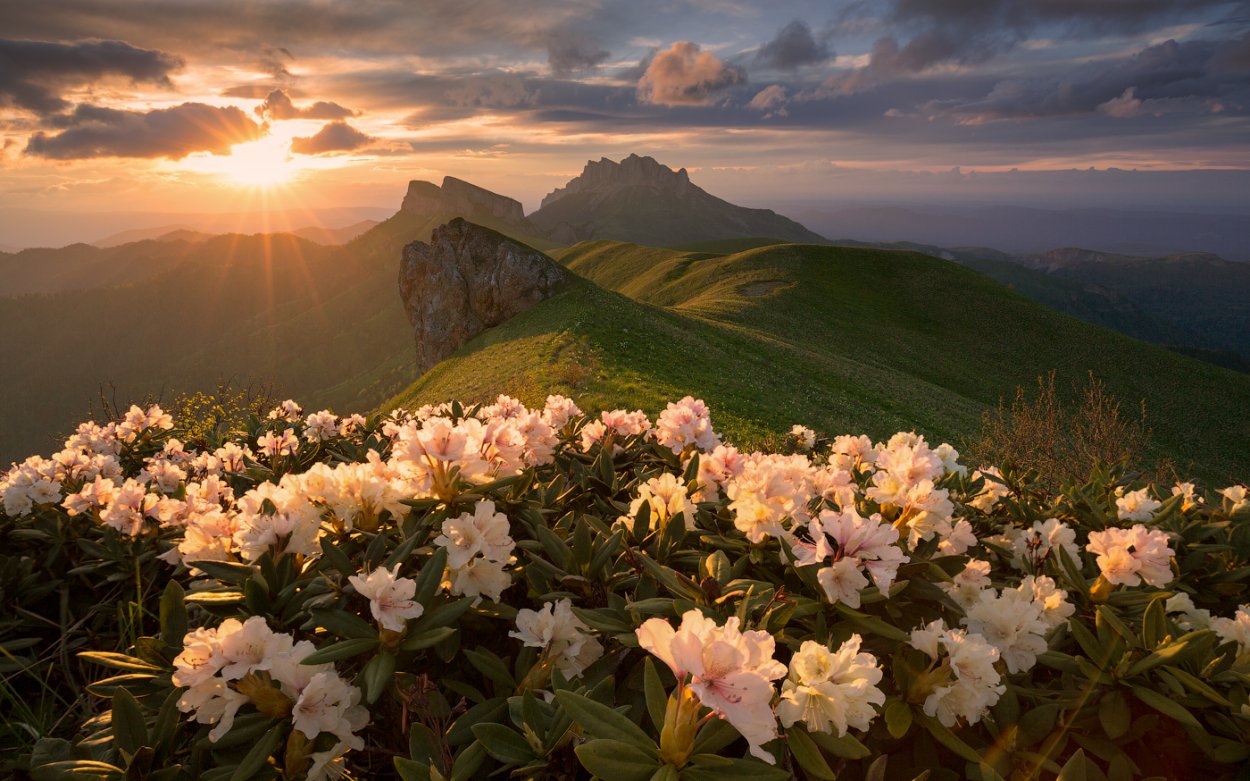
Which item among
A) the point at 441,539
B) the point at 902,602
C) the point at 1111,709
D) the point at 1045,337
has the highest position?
the point at 441,539

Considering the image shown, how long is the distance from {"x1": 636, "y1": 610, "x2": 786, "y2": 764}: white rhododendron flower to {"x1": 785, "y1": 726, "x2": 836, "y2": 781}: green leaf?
9.2 inches

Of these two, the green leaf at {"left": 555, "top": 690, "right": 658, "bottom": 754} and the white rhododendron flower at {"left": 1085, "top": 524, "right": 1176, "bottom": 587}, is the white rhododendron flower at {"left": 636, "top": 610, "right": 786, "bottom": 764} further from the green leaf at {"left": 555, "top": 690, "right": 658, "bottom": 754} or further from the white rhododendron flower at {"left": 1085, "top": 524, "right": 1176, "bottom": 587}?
the white rhododendron flower at {"left": 1085, "top": 524, "right": 1176, "bottom": 587}

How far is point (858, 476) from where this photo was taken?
374cm

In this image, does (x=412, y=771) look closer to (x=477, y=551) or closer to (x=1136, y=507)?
(x=477, y=551)

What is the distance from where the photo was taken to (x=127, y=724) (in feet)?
6.09

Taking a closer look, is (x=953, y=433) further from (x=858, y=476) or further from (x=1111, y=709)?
(x=1111, y=709)

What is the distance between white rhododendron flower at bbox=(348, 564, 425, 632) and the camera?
1.88 metres

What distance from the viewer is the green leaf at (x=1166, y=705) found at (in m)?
1.84

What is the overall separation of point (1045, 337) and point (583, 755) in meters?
54.7

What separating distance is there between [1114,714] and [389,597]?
2.45m

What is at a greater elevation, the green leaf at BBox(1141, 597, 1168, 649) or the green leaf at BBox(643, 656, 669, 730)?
the green leaf at BBox(643, 656, 669, 730)

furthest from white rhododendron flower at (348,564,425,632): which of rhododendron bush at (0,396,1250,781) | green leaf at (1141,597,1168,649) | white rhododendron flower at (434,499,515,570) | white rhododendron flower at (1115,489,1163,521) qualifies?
white rhododendron flower at (1115,489,1163,521)

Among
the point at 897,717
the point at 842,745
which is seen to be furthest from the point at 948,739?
the point at 842,745

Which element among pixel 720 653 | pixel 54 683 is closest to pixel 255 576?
pixel 720 653
